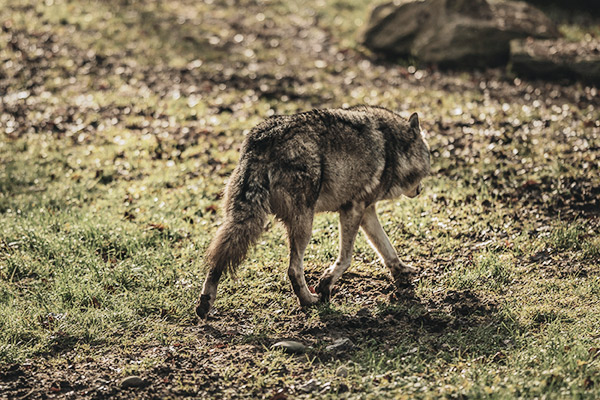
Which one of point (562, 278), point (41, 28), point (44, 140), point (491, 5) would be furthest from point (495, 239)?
point (41, 28)


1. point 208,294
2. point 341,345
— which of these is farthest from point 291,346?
point 208,294

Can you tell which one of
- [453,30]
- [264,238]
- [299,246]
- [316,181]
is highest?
[316,181]

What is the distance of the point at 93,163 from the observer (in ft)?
31.3

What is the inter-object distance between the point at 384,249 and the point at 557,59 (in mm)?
7237

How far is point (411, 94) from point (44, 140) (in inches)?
244

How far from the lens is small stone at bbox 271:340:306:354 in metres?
5.20

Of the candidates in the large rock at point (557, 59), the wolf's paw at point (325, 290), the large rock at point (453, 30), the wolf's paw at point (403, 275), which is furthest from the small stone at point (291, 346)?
the large rock at point (453, 30)

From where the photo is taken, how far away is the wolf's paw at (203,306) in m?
5.44

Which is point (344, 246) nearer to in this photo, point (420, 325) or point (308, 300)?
point (308, 300)

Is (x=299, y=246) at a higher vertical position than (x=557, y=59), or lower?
higher

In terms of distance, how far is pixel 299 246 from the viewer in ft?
18.3

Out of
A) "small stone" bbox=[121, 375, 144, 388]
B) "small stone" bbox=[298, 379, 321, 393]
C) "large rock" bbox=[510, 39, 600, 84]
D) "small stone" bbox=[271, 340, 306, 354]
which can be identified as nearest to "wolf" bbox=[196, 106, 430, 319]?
"small stone" bbox=[271, 340, 306, 354]

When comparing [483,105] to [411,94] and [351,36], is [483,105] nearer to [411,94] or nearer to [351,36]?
[411,94]

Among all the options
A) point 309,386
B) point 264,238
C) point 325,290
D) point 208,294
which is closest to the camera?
point 309,386
